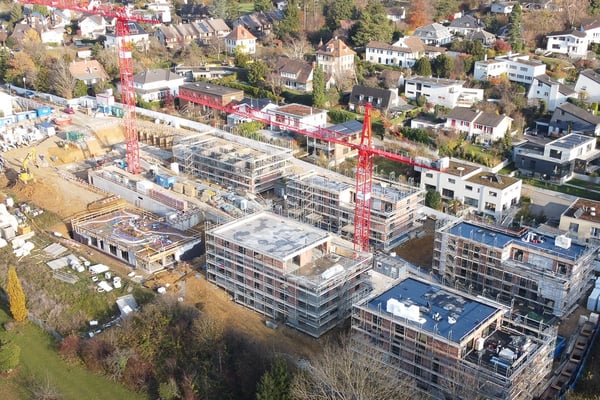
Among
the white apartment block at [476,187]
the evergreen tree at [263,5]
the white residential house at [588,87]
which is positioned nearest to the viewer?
the white apartment block at [476,187]

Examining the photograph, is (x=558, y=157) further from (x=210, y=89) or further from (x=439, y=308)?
(x=210, y=89)

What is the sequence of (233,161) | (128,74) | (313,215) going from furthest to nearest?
1. (128,74)
2. (233,161)
3. (313,215)

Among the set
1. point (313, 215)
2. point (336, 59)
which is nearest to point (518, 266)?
point (313, 215)

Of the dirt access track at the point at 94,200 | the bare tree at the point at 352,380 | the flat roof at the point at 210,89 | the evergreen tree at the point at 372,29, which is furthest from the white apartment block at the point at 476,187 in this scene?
the evergreen tree at the point at 372,29

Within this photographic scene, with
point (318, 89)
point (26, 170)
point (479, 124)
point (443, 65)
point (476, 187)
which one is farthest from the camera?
point (443, 65)

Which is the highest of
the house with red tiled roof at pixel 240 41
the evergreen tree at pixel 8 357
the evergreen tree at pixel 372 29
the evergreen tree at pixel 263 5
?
the evergreen tree at pixel 263 5

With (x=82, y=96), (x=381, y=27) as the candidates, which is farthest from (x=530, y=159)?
(x=82, y=96)

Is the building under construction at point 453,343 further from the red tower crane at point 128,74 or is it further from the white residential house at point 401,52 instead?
the white residential house at point 401,52

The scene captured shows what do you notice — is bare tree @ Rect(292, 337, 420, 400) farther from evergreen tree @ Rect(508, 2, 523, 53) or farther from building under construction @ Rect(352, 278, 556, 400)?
evergreen tree @ Rect(508, 2, 523, 53)
